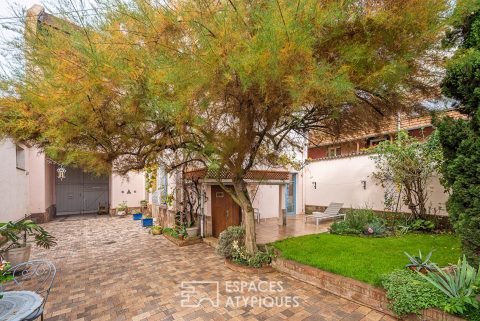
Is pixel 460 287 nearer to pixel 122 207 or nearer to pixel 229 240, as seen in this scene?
pixel 229 240

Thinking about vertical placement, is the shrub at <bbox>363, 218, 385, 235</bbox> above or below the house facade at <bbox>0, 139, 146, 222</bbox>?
below

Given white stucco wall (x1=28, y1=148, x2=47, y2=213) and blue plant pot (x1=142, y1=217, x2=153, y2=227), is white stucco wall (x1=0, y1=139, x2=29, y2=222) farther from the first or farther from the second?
blue plant pot (x1=142, y1=217, x2=153, y2=227)

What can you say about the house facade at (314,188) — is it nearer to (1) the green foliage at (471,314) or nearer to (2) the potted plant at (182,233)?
(2) the potted plant at (182,233)

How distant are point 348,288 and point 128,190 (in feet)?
54.9

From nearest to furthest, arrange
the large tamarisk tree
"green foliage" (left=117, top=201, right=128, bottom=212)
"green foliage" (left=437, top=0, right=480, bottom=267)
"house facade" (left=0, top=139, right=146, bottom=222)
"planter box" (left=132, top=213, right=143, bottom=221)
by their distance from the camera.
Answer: the large tamarisk tree → "green foliage" (left=437, top=0, right=480, bottom=267) → "house facade" (left=0, top=139, right=146, bottom=222) → "planter box" (left=132, top=213, right=143, bottom=221) → "green foliage" (left=117, top=201, right=128, bottom=212)

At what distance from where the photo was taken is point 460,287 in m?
3.50

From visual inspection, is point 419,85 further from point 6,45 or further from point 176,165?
point 6,45

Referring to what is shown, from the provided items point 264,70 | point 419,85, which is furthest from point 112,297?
point 419,85

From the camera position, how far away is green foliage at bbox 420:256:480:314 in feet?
10.8

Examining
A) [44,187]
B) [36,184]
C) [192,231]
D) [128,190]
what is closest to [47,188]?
[44,187]

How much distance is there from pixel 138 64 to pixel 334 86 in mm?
3146

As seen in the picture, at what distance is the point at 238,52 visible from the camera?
342 centimetres

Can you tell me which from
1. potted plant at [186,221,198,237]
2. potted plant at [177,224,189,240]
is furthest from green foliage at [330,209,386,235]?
potted plant at [177,224,189,240]

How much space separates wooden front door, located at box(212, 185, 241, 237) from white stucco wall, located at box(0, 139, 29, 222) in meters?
6.94
